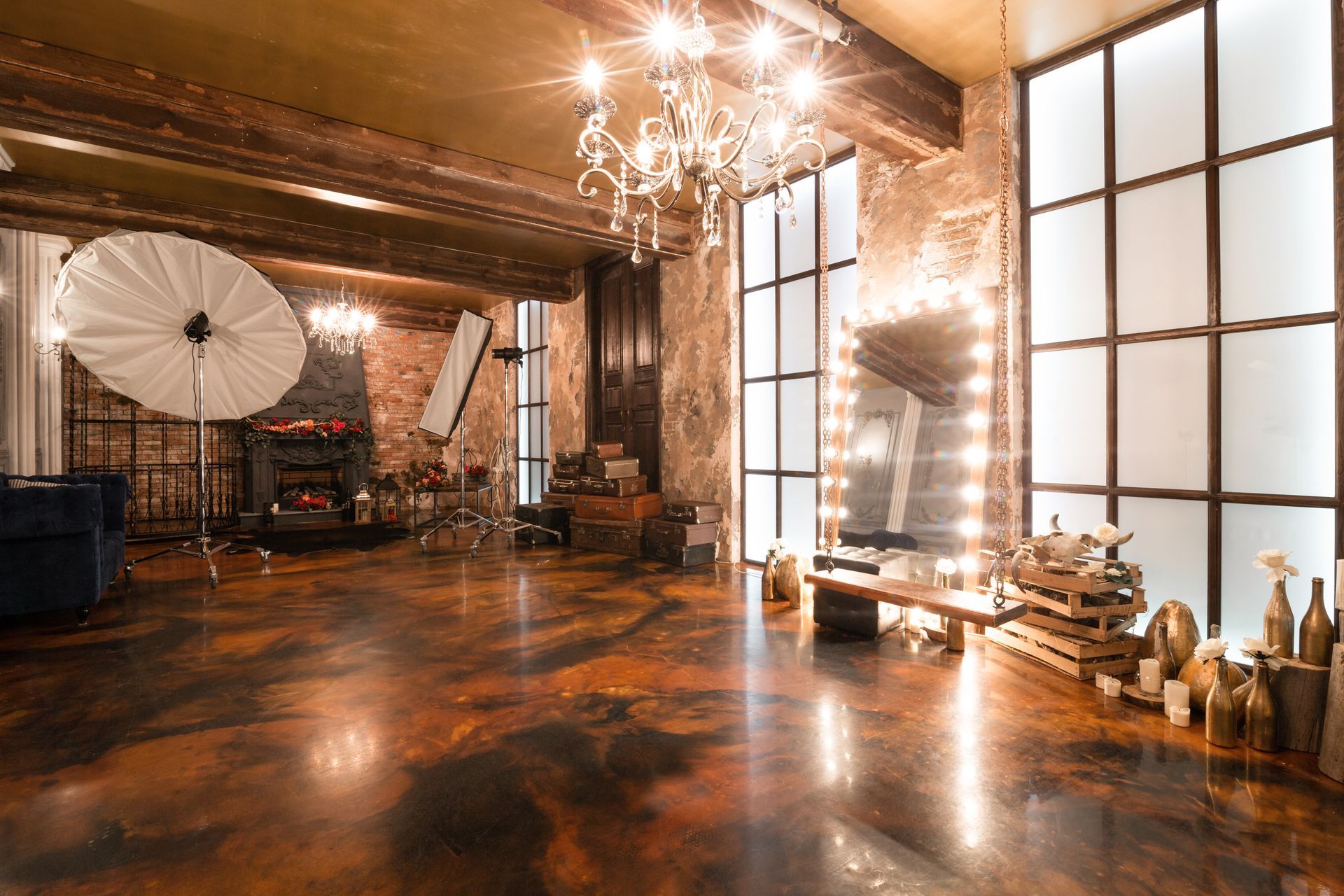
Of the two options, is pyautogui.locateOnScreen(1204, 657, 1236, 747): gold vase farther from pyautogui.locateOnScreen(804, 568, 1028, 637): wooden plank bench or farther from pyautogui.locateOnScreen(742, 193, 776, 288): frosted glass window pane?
pyautogui.locateOnScreen(742, 193, 776, 288): frosted glass window pane

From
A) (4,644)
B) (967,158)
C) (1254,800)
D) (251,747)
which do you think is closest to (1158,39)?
(967,158)

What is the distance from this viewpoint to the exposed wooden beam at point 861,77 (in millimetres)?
2479

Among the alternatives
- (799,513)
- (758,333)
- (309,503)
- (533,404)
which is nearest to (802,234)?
(758,333)

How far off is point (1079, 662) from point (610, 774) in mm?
2084

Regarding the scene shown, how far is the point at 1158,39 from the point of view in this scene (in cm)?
293

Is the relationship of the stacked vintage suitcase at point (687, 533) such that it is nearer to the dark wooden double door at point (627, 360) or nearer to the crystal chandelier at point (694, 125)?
the dark wooden double door at point (627, 360)

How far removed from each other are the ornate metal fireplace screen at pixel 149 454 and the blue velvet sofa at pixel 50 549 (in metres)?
4.24

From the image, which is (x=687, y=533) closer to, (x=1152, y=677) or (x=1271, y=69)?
(x=1152, y=677)

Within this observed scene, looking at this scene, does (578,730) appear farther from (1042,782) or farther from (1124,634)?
(1124,634)

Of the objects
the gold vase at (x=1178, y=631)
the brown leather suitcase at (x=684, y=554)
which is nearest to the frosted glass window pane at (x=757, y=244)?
the brown leather suitcase at (x=684, y=554)

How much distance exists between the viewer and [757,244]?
16.8 feet

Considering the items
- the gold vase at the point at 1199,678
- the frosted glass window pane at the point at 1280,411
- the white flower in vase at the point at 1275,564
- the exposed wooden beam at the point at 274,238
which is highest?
the exposed wooden beam at the point at 274,238

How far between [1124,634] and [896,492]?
1300mm

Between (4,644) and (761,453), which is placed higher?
(761,453)
